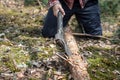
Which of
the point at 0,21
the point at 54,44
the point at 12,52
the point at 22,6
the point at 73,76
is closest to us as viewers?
the point at 73,76

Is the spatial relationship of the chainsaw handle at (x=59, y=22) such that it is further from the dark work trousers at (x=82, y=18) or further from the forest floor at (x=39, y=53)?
the dark work trousers at (x=82, y=18)

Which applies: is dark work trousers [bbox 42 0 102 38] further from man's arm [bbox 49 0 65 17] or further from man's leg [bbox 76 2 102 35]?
man's arm [bbox 49 0 65 17]

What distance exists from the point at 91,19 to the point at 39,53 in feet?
5.26

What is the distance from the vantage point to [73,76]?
362 centimetres

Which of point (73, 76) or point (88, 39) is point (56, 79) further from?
point (88, 39)

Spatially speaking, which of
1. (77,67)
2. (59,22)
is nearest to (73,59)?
(77,67)

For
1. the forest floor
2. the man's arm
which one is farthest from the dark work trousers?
the man's arm

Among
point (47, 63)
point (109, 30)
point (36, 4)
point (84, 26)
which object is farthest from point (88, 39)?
point (36, 4)

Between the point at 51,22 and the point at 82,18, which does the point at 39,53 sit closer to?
the point at 51,22

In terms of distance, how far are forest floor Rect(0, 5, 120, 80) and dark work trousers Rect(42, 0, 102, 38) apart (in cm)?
21

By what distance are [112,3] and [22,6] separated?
2.03 m

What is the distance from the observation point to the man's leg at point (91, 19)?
541 centimetres

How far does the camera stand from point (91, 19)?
5512 mm

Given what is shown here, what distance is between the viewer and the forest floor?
149 inches
